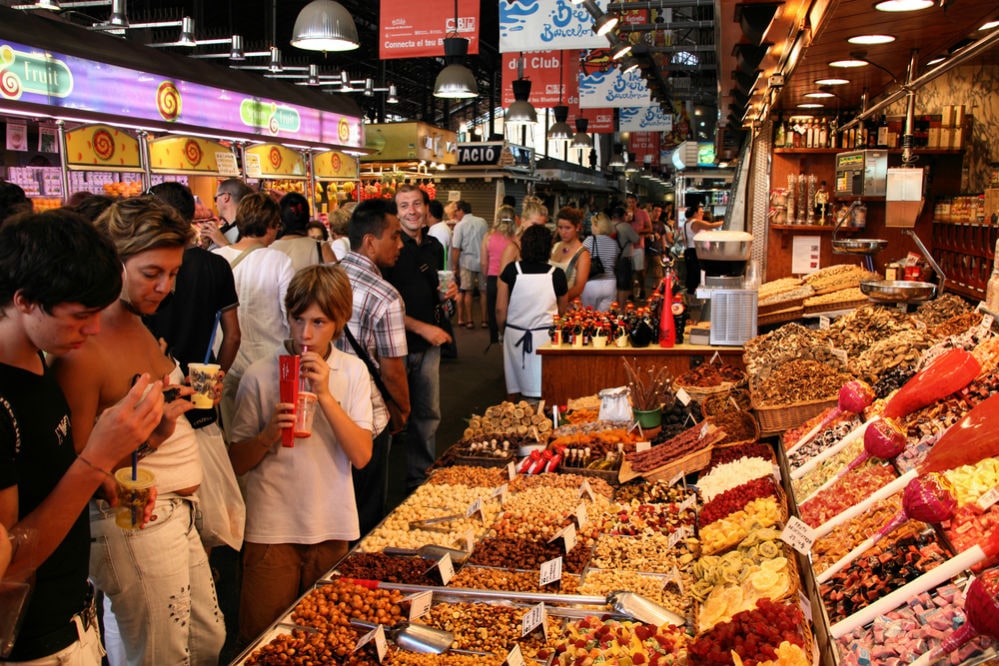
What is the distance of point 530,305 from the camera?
7.33 metres

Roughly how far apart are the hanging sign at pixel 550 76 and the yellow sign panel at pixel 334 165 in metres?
2.94

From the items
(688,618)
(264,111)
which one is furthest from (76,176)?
(688,618)

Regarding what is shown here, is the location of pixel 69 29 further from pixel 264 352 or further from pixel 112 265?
pixel 112 265

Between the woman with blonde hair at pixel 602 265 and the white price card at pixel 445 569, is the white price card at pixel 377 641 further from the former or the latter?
the woman with blonde hair at pixel 602 265

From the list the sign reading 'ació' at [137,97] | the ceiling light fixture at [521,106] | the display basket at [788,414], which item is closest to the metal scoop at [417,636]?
the display basket at [788,414]

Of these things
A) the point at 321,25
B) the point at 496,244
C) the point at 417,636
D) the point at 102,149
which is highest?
the point at 321,25

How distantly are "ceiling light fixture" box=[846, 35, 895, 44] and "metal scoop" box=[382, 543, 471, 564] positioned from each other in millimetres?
3778

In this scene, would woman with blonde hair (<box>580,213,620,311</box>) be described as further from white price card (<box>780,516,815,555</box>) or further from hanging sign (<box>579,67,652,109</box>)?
white price card (<box>780,516,815,555</box>)

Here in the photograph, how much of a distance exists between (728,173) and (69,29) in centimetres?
1696

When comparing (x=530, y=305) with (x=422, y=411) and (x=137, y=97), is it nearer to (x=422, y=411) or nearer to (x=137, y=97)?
(x=422, y=411)

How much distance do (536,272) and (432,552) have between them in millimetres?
3937

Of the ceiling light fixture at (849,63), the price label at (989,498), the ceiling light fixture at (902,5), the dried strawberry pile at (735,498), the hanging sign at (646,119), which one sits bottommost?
the dried strawberry pile at (735,498)

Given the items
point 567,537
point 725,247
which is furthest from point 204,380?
point 725,247

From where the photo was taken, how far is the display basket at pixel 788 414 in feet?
15.0
